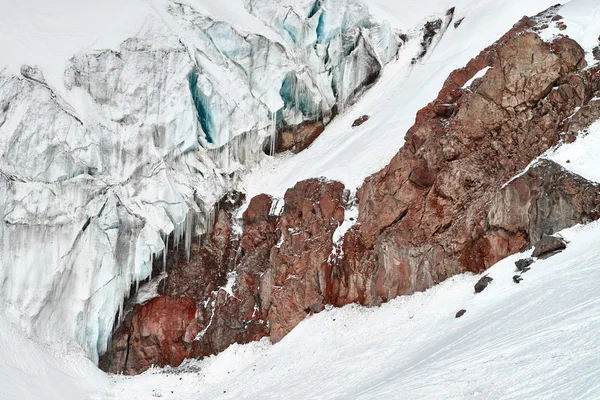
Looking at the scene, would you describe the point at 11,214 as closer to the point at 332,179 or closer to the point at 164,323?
the point at 164,323

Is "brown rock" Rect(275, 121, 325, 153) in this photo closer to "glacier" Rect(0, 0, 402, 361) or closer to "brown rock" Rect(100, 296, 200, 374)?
"glacier" Rect(0, 0, 402, 361)

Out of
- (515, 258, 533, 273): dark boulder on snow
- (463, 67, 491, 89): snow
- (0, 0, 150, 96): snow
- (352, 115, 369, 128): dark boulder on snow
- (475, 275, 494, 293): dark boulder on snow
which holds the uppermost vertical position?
(0, 0, 150, 96): snow

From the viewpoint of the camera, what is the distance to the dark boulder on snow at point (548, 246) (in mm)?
17953

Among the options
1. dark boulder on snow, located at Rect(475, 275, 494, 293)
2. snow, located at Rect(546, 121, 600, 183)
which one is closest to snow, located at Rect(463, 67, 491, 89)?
snow, located at Rect(546, 121, 600, 183)

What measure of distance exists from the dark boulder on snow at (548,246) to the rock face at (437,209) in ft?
2.75

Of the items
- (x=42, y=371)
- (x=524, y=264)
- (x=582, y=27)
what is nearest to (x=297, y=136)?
(x=582, y=27)

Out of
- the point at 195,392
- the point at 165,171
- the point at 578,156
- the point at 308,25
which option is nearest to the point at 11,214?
the point at 165,171

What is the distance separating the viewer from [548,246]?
18.1 meters

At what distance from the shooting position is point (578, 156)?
1939 cm

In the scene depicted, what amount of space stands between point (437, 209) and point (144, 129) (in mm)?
14981

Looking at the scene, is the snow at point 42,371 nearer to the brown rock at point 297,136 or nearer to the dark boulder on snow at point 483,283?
the brown rock at point 297,136

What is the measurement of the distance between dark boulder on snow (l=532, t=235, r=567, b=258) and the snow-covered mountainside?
0.96 ft

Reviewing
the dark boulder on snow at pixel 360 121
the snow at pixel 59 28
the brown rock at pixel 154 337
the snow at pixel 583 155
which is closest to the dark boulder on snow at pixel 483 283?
the snow at pixel 583 155

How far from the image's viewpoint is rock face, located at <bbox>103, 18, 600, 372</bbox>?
2038 cm
